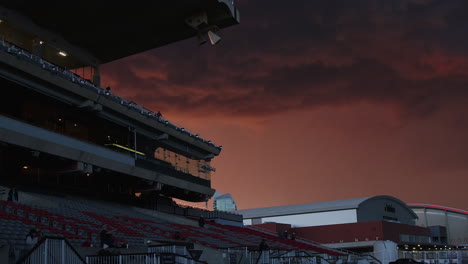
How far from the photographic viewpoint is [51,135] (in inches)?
1271

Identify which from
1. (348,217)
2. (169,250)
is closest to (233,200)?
(348,217)

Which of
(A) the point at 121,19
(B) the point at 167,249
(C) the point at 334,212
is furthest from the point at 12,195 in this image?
(C) the point at 334,212

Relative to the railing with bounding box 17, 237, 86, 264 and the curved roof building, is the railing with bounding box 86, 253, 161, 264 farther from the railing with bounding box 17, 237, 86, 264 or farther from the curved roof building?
the curved roof building

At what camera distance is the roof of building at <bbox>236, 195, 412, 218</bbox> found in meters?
66.6

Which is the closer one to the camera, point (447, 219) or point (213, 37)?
point (213, 37)

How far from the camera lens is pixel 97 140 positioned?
39.9 meters

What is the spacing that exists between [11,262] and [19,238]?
2.83 metres

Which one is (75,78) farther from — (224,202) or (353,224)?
(224,202)

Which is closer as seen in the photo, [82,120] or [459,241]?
[82,120]

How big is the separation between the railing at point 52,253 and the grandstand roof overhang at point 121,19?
81.5 ft

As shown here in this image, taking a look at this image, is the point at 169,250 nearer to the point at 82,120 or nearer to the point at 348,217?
the point at 82,120

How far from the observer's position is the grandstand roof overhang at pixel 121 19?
37375 millimetres

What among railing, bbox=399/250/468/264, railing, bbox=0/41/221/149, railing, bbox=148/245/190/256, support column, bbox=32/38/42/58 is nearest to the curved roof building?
railing, bbox=0/41/221/149

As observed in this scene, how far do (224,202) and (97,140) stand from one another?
45.7 metres
